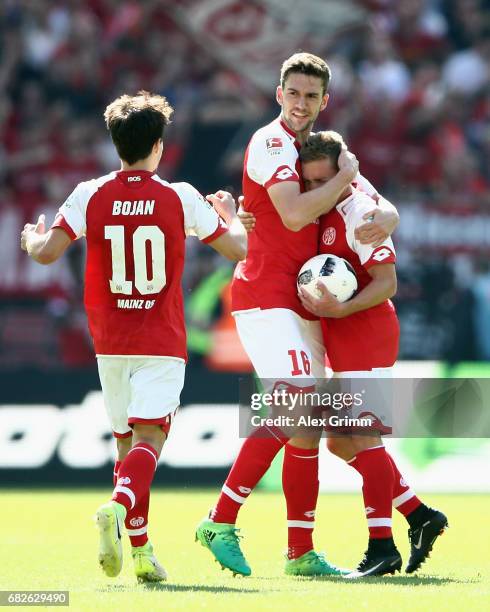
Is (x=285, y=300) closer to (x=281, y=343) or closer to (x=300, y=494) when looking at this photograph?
(x=281, y=343)

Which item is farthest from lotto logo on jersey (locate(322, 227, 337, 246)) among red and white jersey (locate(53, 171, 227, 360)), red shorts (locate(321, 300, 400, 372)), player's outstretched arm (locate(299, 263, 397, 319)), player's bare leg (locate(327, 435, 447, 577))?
player's bare leg (locate(327, 435, 447, 577))

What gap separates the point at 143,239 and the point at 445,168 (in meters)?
10.3

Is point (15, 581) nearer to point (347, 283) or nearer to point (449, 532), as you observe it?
point (347, 283)

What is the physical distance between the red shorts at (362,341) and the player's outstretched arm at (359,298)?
11 centimetres

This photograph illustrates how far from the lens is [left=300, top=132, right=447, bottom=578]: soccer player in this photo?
255 inches

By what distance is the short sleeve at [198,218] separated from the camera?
6207 mm

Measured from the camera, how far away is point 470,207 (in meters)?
14.8

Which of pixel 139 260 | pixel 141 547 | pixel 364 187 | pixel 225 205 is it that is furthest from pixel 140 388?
pixel 364 187

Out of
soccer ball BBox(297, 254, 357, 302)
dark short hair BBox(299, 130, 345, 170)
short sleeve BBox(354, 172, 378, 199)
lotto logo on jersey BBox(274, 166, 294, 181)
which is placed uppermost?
dark short hair BBox(299, 130, 345, 170)

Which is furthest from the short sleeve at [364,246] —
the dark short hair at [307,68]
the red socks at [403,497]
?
the red socks at [403,497]

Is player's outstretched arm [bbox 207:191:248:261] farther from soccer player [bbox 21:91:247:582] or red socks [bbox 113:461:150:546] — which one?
red socks [bbox 113:461:150:546]

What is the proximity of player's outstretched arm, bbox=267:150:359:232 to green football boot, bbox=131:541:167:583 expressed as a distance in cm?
169

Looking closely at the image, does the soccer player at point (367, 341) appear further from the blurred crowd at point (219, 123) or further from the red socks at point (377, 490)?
the blurred crowd at point (219, 123)

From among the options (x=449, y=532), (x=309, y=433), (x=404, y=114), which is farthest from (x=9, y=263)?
(x=309, y=433)
